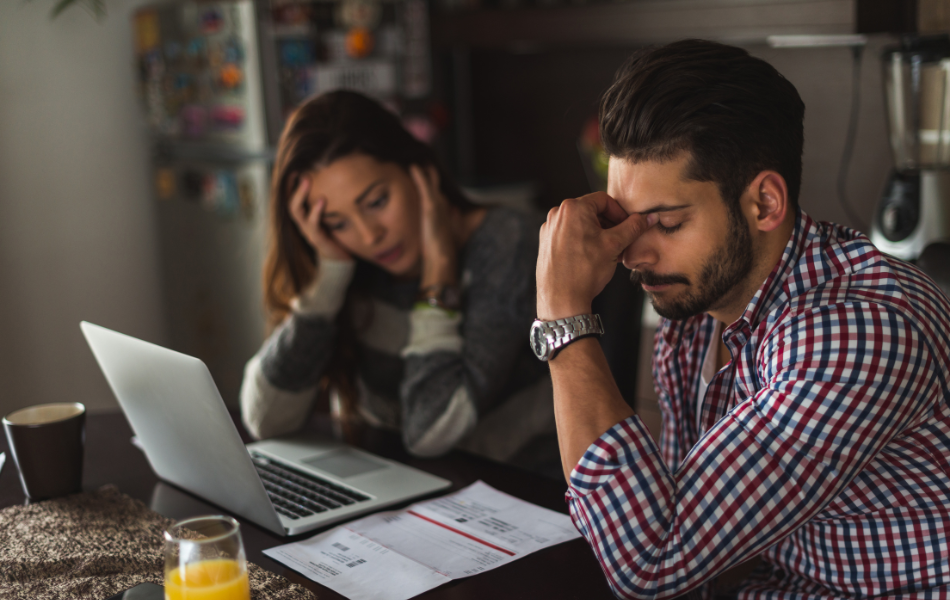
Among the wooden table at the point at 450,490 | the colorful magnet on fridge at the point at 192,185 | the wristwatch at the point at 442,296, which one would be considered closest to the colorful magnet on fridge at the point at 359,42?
the colorful magnet on fridge at the point at 192,185

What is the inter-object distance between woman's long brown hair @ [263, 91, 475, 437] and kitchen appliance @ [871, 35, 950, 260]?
2.98 ft

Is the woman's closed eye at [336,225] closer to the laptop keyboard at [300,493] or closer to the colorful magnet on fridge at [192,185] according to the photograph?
the laptop keyboard at [300,493]

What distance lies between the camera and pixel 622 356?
139 centimetres

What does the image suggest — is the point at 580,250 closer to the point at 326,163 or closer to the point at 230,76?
the point at 326,163

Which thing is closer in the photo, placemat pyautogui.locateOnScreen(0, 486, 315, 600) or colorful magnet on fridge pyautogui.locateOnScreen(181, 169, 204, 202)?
placemat pyautogui.locateOnScreen(0, 486, 315, 600)

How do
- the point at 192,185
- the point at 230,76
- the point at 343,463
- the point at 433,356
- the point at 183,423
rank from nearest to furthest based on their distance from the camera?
1. the point at 183,423
2. the point at 343,463
3. the point at 433,356
4. the point at 230,76
5. the point at 192,185

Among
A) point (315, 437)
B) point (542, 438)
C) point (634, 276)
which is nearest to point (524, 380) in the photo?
point (542, 438)

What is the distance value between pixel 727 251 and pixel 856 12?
126 cm

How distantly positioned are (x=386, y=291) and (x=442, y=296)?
214mm

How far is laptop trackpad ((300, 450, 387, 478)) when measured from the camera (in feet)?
4.11

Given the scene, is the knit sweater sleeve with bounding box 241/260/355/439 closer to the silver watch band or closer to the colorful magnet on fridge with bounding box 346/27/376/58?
the silver watch band

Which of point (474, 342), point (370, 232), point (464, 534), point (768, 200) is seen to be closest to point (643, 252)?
point (768, 200)

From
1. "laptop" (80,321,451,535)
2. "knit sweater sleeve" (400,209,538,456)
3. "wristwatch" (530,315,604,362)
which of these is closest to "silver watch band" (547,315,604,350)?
"wristwatch" (530,315,604,362)

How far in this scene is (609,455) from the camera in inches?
34.2
